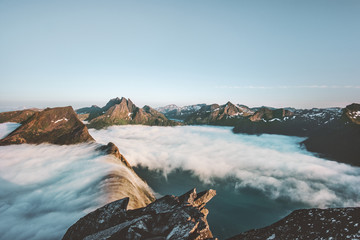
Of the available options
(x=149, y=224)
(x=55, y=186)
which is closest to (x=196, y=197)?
(x=149, y=224)

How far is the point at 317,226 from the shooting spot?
1506 cm

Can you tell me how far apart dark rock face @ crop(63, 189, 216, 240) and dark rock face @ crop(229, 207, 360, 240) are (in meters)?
5.92

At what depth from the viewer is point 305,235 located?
48.1ft

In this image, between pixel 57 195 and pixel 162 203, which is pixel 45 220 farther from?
pixel 162 203

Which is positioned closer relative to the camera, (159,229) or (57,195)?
(159,229)

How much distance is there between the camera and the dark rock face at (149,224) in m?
19.2

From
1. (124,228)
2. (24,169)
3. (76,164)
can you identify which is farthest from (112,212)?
(24,169)

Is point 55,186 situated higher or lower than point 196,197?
lower

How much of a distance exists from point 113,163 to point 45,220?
54.3 metres

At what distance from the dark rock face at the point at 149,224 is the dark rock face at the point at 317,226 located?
5.92m

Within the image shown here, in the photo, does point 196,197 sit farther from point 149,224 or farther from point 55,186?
point 55,186

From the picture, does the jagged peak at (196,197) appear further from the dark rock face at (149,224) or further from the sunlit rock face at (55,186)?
the sunlit rock face at (55,186)

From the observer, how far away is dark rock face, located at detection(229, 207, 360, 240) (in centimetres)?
1341

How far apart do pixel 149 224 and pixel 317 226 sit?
1885cm
